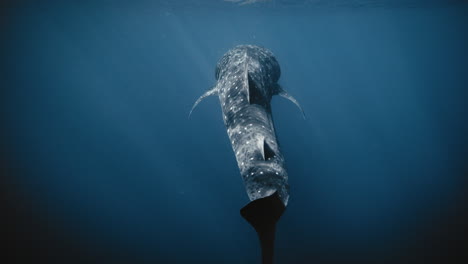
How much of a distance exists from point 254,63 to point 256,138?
3.93m

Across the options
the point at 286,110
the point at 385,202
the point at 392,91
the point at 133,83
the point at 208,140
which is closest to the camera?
the point at 385,202

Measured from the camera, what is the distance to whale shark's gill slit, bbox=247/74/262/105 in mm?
6699

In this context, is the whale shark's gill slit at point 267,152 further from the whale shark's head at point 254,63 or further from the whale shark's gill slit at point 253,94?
the whale shark's head at point 254,63

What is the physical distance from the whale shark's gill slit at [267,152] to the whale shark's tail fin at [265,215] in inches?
60.8

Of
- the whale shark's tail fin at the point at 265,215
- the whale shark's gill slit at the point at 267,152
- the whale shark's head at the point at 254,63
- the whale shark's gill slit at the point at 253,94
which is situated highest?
the whale shark's head at the point at 254,63

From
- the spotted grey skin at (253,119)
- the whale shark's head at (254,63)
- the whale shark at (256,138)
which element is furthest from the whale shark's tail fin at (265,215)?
the whale shark's head at (254,63)

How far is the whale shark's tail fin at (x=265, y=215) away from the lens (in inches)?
132

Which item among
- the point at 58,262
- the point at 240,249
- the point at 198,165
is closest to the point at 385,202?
the point at 240,249

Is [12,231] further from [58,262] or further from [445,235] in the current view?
[445,235]

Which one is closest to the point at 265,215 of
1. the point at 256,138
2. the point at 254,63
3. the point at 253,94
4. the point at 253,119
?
the point at 256,138

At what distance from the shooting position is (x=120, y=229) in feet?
44.2

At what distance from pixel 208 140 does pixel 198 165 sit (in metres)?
2.56

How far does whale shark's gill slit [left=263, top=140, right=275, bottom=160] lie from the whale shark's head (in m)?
3.02

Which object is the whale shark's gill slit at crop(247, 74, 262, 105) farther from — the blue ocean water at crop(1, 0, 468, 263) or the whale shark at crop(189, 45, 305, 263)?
the blue ocean water at crop(1, 0, 468, 263)
